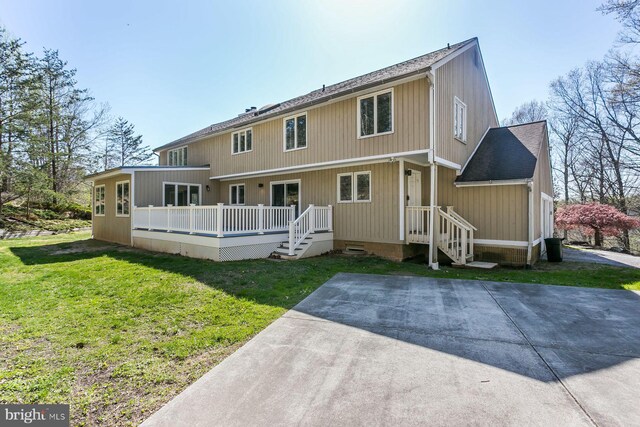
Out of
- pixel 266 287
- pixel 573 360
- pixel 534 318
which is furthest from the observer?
pixel 266 287

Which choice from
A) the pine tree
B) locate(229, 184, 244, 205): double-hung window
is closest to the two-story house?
locate(229, 184, 244, 205): double-hung window

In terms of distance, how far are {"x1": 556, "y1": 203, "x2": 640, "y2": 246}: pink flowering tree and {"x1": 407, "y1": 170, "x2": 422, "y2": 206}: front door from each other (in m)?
11.2

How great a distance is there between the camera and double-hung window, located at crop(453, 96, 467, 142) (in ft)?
33.2

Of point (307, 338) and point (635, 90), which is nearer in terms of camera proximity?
point (307, 338)

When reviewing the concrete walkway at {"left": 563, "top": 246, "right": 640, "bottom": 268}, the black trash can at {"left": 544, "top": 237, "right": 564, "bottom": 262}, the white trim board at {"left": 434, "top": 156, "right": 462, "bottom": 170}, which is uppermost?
the white trim board at {"left": 434, "top": 156, "right": 462, "bottom": 170}

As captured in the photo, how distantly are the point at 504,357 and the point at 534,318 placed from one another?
172 centimetres

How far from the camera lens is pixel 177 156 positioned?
18.3 m

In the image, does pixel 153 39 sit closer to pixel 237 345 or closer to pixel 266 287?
pixel 266 287

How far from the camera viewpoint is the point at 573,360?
327 centimetres

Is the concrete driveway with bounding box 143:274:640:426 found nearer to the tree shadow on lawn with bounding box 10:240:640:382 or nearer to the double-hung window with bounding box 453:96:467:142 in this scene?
the tree shadow on lawn with bounding box 10:240:640:382

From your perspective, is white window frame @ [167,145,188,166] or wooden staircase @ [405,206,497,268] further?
white window frame @ [167,145,188,166]

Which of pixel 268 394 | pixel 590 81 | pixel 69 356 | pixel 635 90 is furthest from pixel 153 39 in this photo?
pixel 590 81

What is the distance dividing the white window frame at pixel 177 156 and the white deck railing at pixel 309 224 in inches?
416

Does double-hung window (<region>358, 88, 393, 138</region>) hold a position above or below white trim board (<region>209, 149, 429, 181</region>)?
above
